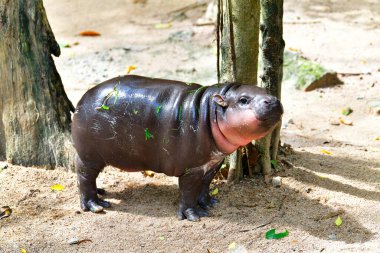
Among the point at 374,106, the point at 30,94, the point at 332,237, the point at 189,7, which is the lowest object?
the point at 332,237

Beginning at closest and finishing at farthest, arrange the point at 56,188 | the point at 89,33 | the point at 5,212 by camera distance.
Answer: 1. the point at 5,212
2. the point at 56,188
3. the point at 89,33

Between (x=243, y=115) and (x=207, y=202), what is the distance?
1.01 meters

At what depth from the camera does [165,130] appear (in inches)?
177

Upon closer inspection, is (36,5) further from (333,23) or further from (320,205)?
(333,23)

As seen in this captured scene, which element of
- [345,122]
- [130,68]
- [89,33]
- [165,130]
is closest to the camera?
[165,130]

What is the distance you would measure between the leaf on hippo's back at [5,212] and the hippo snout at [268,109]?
2188 mm

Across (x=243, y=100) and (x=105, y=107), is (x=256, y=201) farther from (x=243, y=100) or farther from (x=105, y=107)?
(x=105, y=107)

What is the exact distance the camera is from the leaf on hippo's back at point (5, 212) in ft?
15.6

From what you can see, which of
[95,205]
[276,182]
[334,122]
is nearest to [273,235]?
[276,182]

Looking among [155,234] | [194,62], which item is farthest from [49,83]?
[194,62]

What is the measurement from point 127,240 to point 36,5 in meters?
2.32

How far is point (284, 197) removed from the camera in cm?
498

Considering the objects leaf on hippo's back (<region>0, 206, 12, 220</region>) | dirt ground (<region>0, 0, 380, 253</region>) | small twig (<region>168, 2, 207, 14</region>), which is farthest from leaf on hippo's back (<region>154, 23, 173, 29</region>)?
leaf on hippo's back (<region>0, 206, 12, 220</region>)

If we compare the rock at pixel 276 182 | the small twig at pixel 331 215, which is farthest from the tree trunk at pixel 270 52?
the small twig at pixel 331 215
